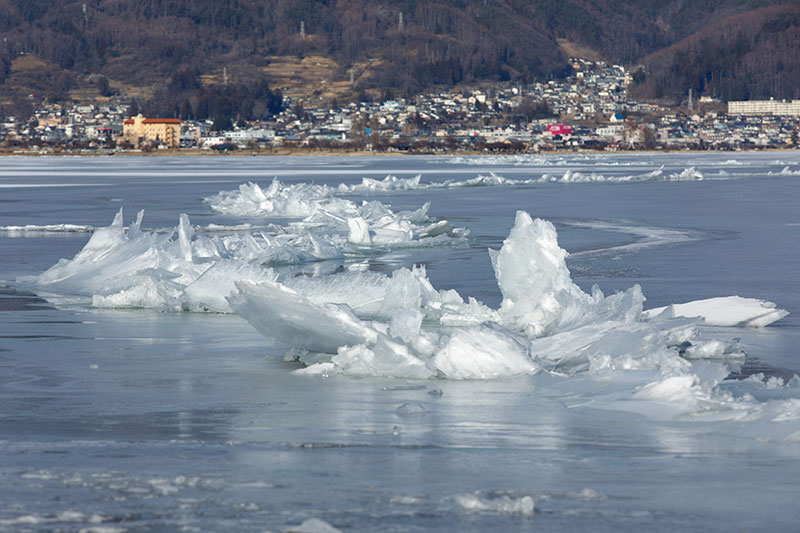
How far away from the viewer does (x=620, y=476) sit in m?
6.56

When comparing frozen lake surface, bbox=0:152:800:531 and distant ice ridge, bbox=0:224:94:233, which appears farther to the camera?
distant ice ridge, bbox=0:224:94:233

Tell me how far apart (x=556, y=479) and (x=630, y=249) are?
49.3 ft

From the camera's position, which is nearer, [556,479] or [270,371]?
[556,479]

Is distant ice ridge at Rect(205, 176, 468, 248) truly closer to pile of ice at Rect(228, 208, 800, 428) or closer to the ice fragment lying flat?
→ pile of ice at Rect(228, 208, 800, 428)

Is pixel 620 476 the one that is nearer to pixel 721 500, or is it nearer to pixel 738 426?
pixel 721 500

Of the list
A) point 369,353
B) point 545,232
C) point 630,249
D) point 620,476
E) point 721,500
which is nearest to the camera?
point 721,500

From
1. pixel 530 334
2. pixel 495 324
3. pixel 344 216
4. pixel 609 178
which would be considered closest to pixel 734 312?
pixel 530 334

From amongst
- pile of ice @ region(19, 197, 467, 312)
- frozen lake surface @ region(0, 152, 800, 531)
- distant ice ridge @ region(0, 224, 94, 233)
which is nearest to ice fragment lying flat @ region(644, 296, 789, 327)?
frozen lake surface @ region(0, 152, 800, 531)

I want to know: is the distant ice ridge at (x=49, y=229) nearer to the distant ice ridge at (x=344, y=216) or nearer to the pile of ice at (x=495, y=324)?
the distant ice ridge at (x=344, y=216)

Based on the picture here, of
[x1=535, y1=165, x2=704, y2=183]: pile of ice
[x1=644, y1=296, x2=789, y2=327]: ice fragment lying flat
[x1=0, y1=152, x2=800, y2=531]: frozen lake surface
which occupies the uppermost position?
[x1=0, y1=152, x2=800, y2=531]: frozen lake surface

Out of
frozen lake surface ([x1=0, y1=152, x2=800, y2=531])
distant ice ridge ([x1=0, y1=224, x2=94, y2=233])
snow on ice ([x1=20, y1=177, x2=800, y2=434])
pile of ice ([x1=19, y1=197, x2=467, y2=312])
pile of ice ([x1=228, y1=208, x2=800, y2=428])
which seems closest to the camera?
frozen lake surface ([x1=0, y1=152, x2=800, y2=531])

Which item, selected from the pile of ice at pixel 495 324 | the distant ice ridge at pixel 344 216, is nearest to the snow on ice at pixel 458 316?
the pile of ice at pixel 495 324

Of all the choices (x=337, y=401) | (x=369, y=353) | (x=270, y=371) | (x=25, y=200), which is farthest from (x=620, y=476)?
(x=25, y=200)

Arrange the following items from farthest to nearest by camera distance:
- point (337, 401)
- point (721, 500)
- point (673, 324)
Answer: point (673, 324), point (337, 401), point (721, 500)
